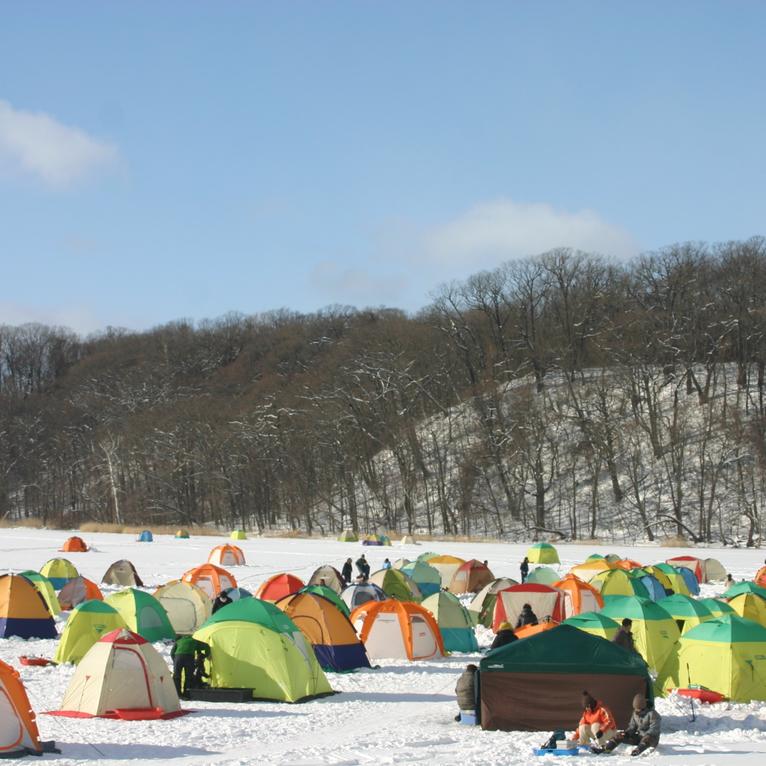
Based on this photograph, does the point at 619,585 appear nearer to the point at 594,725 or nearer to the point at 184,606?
the point at 184,606

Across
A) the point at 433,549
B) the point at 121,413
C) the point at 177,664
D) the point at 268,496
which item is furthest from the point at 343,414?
the point at 177,664

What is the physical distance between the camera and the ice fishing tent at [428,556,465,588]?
32.8 meters

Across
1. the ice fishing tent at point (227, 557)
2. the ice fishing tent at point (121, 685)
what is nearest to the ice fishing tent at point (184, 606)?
the ice fishing tent at point (121, 685)

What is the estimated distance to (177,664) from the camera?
1636cm

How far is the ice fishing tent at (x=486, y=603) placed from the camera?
84.6ft

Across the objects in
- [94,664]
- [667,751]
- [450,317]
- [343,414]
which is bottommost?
[667,751]

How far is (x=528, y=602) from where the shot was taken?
24.5m

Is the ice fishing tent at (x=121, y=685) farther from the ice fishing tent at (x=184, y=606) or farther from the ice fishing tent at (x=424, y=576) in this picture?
the ice fishing tent at (x=424, y=576)

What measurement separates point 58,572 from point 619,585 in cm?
1625

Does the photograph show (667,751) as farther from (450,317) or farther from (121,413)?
(121,413)

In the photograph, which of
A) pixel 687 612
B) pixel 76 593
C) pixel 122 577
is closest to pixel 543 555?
pixel 122 577

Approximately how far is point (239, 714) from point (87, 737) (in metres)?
2.47

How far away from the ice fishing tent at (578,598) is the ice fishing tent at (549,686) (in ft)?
34.4

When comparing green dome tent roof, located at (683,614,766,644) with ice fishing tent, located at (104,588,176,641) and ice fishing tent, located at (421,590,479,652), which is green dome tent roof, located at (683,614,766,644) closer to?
ice fishing tent, located at (421,590,479,652)
